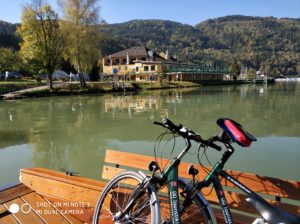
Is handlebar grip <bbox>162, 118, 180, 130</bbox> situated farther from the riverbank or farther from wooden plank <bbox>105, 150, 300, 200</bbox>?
the riverbank

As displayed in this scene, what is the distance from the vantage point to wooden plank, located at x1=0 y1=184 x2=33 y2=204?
431cm

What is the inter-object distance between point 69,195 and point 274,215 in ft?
9.49

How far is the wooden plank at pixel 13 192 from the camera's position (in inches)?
170

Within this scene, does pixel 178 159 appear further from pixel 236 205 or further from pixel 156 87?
pixel 156 87

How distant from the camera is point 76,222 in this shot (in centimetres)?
384

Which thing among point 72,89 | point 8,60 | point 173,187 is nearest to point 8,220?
point 173,187

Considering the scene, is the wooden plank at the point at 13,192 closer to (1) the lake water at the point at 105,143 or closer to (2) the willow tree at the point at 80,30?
(1) the lake water at the point at 105,143

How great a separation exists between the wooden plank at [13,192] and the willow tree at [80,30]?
117 ft

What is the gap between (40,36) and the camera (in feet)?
127

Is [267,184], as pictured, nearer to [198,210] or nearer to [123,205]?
[198,210]

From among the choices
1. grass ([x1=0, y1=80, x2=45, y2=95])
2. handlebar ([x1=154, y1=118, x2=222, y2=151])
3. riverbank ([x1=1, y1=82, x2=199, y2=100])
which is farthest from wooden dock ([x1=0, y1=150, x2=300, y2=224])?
grass ([x1=0, y1=80, x2=45, y2=95])

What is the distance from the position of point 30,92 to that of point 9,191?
3322 centimetres

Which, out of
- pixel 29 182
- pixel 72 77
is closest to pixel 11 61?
pixel 72 77

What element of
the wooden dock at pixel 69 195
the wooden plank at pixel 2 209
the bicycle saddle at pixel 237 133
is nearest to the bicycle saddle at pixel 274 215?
the bicycle saddle at pixel 237 133
